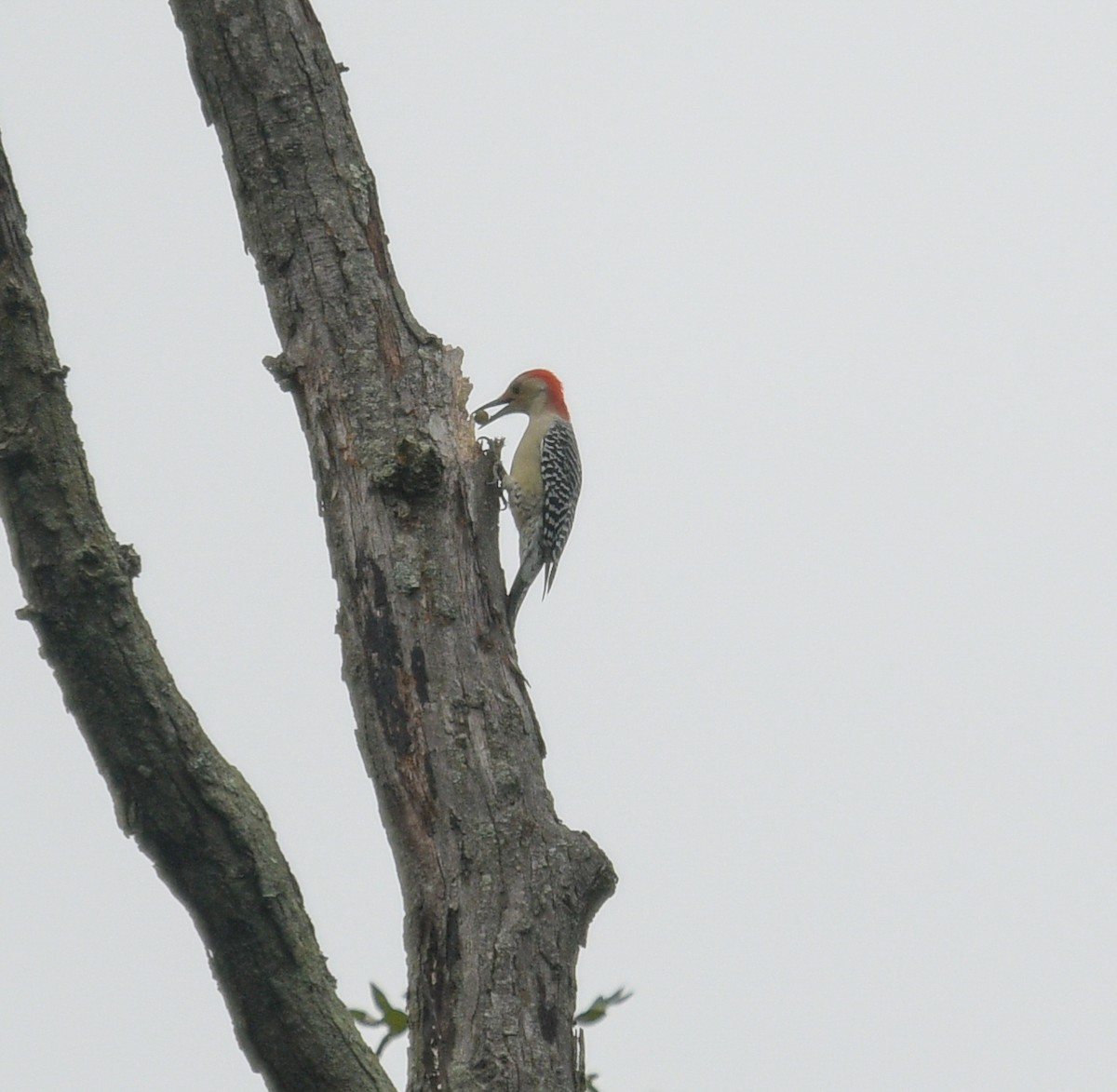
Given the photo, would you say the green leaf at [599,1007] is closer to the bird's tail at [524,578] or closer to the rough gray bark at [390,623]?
the rough gray bark at [390,623]

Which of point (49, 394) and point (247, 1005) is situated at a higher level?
point (49, 394)

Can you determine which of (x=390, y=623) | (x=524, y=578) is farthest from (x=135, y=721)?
(x=524, y=578)

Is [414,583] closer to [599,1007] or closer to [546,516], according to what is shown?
[599,1007]

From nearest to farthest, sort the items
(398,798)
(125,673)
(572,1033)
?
(125,673) → (572,1033) → (398,798)

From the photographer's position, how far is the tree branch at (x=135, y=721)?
3.13 meters

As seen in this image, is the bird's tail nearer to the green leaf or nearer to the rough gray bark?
the rough gray bark

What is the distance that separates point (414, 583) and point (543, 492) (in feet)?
13.9

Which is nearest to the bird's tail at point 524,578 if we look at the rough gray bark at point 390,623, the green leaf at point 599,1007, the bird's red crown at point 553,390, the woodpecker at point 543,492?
the woodpecker at point 543,492

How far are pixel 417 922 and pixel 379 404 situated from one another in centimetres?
145

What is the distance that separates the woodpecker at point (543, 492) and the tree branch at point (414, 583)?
3358 mm

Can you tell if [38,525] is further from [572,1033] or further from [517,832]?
[572,1033]

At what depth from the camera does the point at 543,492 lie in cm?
826

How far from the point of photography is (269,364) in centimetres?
440

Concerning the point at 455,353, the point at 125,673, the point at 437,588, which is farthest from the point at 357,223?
the point at 125,673
